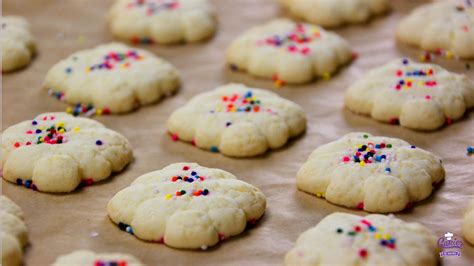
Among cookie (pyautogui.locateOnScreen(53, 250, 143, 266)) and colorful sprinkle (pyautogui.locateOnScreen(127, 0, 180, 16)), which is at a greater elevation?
colorful sprinkle (pyautogui.locateOnScreen(127, 0, 180, 16))

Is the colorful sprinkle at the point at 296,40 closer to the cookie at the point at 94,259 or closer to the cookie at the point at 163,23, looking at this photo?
the cookie at the point at 163,23

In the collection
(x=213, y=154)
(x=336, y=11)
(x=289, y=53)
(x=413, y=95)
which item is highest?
(x=336, y=11)

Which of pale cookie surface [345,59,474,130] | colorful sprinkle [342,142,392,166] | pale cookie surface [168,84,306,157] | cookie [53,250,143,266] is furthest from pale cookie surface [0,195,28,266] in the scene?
pale cookie surface [345,59,474,130]

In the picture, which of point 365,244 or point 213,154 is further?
point 213,154

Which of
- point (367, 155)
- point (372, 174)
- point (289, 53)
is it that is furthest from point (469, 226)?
point (289, 53)

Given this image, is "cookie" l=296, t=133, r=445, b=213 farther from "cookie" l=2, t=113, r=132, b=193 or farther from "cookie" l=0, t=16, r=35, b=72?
"cookie" l=0, t=16, r=35, b=72

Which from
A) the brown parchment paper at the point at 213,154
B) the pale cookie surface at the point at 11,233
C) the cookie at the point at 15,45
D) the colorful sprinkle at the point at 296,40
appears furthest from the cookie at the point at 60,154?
the colorful sprinkle at the point at 296,40

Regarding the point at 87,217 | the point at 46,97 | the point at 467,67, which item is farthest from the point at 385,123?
the point at 46,97

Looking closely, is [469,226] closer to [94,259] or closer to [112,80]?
[94,259]
